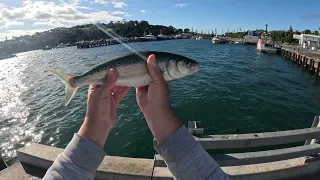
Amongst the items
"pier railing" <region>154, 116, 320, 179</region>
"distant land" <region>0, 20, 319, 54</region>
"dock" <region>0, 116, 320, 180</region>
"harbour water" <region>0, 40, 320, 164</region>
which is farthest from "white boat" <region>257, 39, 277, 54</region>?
"distant land" <region>0, 20, 319, 54</region>

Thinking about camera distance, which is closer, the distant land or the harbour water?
the harbour water

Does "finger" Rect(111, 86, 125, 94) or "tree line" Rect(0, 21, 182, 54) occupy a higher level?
"tree line" Rect(0, 21, 182, 54)

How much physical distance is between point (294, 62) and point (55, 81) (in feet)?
139

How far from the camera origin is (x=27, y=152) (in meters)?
4.45

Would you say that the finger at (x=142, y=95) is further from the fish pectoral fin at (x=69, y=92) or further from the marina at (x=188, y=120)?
the marina at (x=188, y=120)

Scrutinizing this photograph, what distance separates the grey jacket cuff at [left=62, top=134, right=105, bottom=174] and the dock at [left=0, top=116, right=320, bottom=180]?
113 inches

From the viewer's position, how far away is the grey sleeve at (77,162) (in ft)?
3.53

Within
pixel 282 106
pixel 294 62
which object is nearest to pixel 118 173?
pixel 282 106

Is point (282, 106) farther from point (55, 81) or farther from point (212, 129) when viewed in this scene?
point (55, 81)

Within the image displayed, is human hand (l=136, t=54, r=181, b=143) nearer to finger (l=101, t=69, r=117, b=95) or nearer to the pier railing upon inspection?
finger (l=101, t=69, r=117, b=95)

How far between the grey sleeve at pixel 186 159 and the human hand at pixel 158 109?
1.8 inches

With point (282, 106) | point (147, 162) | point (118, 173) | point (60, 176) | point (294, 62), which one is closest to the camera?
point (60, 176)

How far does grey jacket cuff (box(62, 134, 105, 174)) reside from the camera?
3.67ft

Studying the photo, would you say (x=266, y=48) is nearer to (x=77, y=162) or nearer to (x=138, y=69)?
(x=138, y=69)
